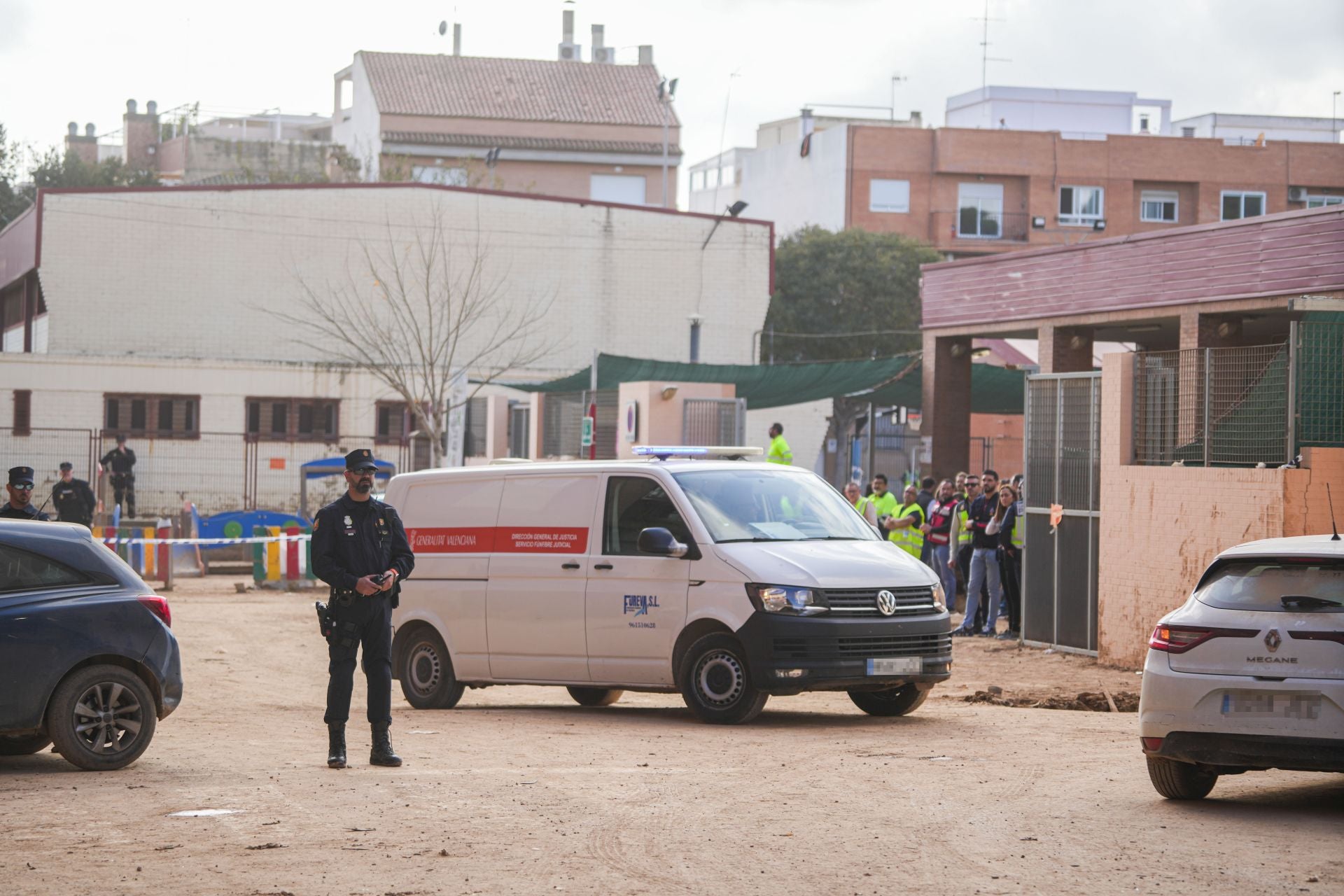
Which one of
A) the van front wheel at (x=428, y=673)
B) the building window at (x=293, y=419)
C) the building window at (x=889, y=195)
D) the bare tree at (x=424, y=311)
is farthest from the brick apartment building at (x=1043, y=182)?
the van front wheel at (x=428, y=673)


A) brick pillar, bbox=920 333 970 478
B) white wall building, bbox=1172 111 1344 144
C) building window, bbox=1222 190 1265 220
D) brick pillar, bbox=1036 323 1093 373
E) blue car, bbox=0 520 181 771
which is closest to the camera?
blue car, bbox=0 520 181 771

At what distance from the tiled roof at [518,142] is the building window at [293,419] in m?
27.9

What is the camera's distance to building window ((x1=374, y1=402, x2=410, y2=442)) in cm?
4478

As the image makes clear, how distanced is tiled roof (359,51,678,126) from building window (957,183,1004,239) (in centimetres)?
1260

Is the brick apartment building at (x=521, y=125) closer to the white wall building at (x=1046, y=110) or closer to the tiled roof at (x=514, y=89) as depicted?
the tiled roof at (x=514, y=89)

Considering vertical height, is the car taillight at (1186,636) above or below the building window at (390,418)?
below

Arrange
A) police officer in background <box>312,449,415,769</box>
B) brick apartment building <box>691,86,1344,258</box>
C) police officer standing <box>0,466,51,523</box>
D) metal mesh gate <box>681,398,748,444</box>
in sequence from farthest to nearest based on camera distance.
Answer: brick apartment building <box>691,86,1344,258</box>
metal mesh gate <box>681,398,748,444</box>
police officer standing <box>0,466,51,523</box>
police officer in background <box>312,449,415,769</box>

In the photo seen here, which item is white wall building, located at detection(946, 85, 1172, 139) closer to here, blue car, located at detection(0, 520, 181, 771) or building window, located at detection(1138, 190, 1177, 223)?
building window, located at detection(1138, 190, 1177, 223)

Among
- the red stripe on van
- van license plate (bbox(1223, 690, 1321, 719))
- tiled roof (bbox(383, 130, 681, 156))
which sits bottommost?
van license plate (bbox(1223, 690, 1321, 719))

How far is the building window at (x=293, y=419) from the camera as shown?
44312 millimetres

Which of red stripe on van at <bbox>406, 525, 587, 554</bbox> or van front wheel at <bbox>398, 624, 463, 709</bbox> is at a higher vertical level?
red stripe on van at <bbox>406, 525, 587, 554</bbox>

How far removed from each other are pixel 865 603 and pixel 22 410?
3447 cm

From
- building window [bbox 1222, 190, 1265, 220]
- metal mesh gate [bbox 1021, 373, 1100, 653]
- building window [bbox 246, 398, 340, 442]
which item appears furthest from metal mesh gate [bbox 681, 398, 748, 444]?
building window [bbox 1222, 190, 1265, 220]

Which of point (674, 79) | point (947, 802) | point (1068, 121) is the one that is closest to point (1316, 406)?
point (947, 802)
